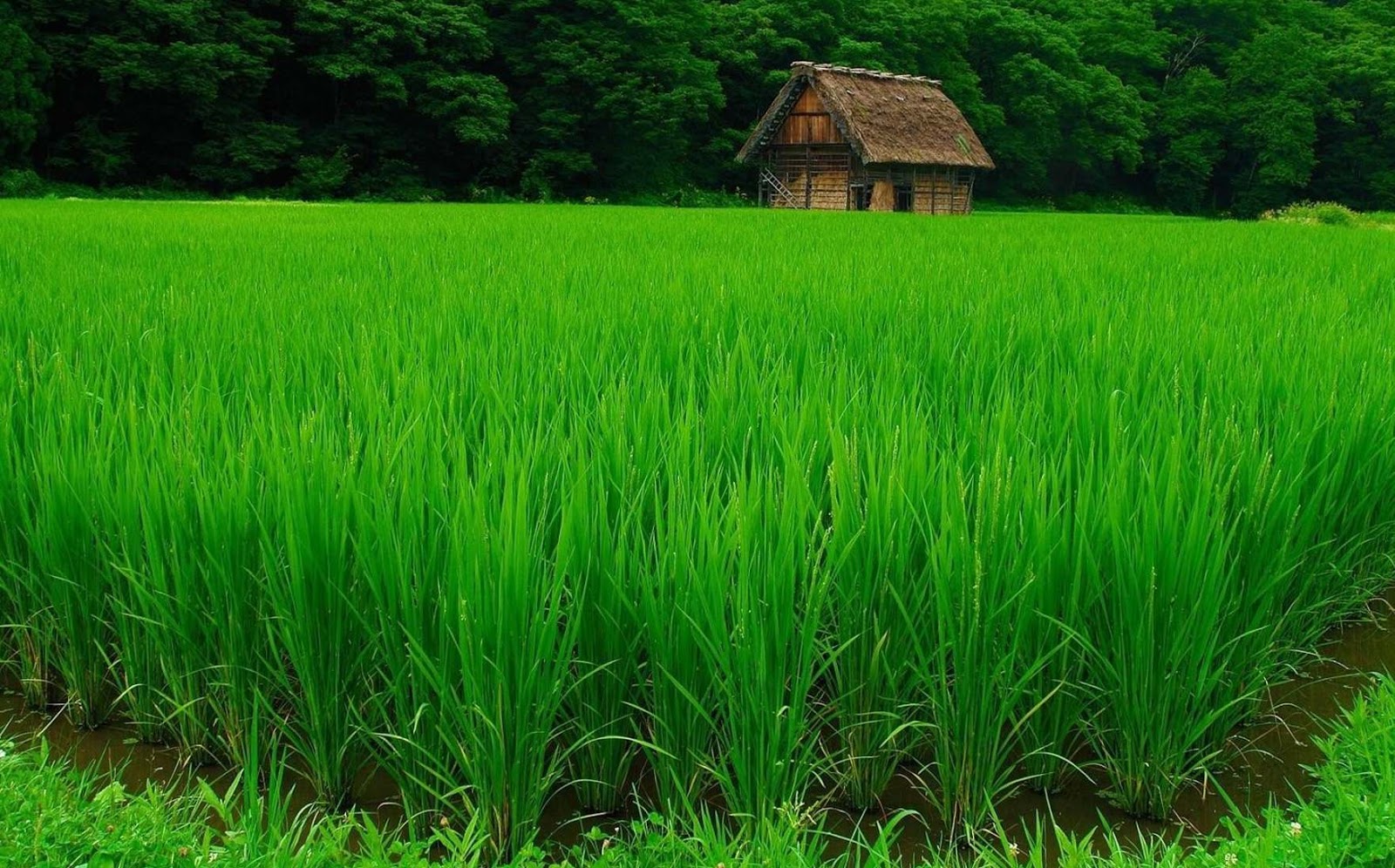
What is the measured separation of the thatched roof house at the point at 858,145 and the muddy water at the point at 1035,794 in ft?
82.1

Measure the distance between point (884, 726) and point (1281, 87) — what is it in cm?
4555

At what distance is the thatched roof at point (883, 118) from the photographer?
2652 cm

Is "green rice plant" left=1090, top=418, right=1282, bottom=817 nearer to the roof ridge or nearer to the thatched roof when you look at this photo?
the thatched roof

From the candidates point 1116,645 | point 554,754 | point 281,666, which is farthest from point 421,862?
point 1116,645

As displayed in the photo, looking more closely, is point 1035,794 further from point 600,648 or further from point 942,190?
point 942,190

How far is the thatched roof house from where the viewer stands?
26828 millimetres

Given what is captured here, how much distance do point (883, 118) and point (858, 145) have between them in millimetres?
2217

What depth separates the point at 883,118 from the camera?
90.7ft

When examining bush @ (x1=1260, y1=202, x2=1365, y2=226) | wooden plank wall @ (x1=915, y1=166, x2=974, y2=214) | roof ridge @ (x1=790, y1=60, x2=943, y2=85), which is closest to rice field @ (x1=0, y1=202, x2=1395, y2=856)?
bush @ (x1=1260, y1=202, x2=1365, y2=226)

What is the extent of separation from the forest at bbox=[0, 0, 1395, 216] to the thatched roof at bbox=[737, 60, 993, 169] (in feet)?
8.73

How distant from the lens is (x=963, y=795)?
1.61m

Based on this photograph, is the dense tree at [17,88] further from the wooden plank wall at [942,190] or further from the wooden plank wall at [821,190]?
the wooden plank wall at [942,190]

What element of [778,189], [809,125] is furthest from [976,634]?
[778,189]

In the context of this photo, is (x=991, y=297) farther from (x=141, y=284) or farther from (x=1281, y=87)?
(x=1281, y=87)
